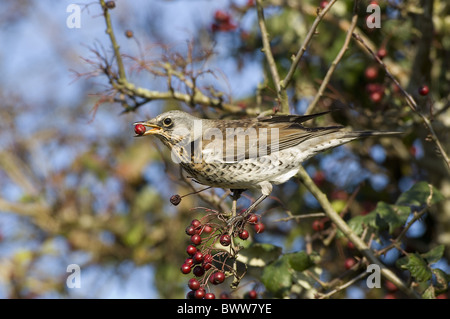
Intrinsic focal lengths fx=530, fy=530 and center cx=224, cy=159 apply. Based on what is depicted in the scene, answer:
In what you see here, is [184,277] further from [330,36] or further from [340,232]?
[330,36]

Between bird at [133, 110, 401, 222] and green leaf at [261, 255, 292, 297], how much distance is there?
0.46 m

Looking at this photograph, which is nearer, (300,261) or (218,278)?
(218,278)

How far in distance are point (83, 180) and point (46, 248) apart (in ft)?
2.73

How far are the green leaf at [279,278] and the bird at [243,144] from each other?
0.46m

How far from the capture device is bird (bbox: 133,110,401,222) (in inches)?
136

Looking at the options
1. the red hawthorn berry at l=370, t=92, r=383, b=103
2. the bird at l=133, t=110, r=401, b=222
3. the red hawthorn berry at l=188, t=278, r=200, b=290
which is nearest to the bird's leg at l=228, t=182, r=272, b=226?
the bird at l=133, t=110, r=401, b=222

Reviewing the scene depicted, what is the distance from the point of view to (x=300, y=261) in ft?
11.4

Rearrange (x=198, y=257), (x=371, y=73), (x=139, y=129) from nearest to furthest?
1. (x=198, y=257)
2. (x=139, y=129)
3. (x=371, y=73)

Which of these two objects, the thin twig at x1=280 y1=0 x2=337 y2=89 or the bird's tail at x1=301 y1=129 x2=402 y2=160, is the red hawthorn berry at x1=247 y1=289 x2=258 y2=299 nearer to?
the bird's tail at x1=301 y1=129 x2=402 y2=160

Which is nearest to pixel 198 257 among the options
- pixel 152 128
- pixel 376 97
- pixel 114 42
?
pixel 152 128

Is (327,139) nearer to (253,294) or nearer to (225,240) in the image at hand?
(253,294)

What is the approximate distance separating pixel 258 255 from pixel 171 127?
3.56ft

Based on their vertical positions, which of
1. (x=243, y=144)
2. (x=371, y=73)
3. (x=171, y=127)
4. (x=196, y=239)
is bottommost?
(x=196, y=239)

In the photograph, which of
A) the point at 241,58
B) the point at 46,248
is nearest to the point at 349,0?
the point at 241,58
